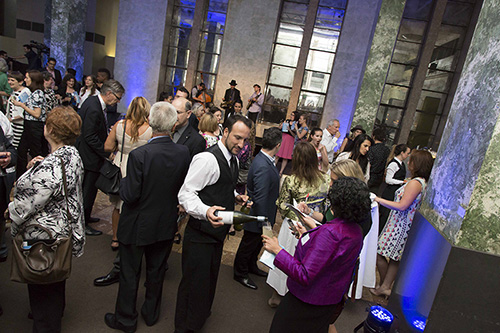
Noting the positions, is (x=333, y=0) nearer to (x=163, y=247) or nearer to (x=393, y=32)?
(x=393, y=32)

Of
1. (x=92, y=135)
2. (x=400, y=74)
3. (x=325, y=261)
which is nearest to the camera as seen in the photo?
(x=325, y=261)

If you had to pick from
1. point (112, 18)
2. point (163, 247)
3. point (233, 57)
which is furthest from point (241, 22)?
point (112, 18)

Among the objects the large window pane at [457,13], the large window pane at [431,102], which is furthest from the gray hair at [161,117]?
the large window pane at [457,13]

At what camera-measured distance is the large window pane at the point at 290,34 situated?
37.5ft

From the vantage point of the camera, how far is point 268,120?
12117 millimetres

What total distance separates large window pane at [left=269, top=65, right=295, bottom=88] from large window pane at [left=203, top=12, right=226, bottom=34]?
8.04ft

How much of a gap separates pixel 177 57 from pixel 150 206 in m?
11.3

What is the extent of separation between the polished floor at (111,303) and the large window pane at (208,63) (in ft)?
31.3

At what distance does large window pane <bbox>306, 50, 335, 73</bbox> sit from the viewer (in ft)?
37.7

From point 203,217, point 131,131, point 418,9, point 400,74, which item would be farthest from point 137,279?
point 418,9

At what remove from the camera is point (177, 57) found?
488 inches

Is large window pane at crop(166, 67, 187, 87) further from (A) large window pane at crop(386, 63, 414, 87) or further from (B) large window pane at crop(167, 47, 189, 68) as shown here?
(A) large window pane at crop(386, 63, 414, 87)

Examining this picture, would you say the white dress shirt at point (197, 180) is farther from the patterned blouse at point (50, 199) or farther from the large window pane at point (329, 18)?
the large window pane at point (329, 18)

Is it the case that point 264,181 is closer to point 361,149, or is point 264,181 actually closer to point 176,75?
point 361,149
